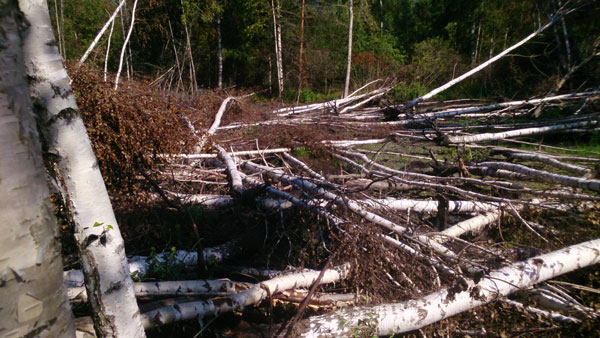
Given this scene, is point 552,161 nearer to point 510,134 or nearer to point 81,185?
point 510,134

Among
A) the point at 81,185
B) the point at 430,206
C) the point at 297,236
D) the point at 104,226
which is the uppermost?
the point at 81,185

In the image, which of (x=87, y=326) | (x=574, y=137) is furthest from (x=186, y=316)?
(x=574, y=137)

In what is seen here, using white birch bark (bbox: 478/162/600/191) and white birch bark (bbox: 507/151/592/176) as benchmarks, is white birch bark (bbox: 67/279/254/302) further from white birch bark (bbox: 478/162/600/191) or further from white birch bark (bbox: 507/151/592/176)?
white birch bark (bbox: 507/151/592/176)

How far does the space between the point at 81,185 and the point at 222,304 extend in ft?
4.13

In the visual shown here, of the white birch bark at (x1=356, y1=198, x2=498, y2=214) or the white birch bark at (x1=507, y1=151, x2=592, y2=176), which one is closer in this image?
the white birch bark at (x1=356, y1=198, x2=498, y2=214)

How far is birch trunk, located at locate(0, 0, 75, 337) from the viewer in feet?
2.88

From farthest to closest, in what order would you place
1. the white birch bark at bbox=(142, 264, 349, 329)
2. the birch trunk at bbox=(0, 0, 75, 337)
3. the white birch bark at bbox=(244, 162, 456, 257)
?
the white birch bark at bbox=(244, 162, 456, 257), the white birch bark at bbox=(142, 264, 349, 329), the birch trunk at bbox=(0, 0, 75, 337)

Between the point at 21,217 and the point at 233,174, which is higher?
the point at 21,217

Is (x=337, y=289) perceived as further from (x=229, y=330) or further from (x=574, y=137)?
(x=574, y=137)

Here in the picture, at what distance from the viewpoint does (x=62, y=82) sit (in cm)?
153

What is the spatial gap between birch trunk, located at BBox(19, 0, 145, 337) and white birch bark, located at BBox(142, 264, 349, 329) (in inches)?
19.7

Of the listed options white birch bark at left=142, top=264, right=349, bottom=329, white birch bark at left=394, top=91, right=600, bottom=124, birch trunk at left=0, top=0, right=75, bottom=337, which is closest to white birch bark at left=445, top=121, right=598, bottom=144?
white birch bark at left=394, top=91, right=600, bottom=124

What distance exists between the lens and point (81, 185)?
5.08 ft

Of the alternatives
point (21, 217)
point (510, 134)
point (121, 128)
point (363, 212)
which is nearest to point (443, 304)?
point (363, 212)
